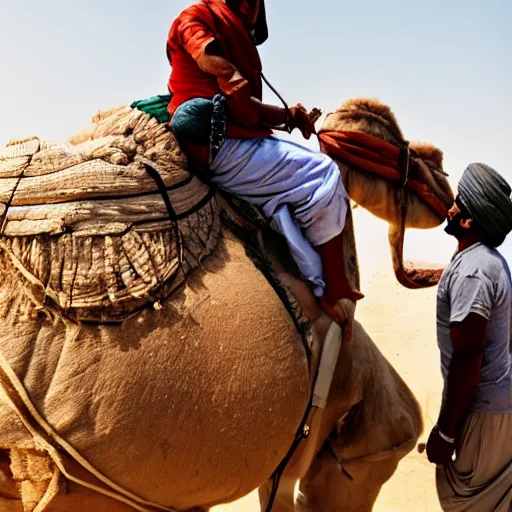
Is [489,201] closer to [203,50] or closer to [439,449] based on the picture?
[439,449]

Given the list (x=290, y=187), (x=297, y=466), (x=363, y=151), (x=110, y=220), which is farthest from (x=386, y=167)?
(x=110, y=220)

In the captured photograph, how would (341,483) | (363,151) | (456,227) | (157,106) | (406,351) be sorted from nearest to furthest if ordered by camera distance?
(157,106)
(456,227)
(363,151)
(341,483)
(406,351)

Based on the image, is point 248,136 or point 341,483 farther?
point 341,483

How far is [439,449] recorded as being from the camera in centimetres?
273

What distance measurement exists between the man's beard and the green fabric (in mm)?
1162

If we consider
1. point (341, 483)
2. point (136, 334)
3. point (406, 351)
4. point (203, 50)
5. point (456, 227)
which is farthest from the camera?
point (406, 351)

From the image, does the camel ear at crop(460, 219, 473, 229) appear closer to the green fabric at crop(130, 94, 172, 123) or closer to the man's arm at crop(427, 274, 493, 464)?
the man's arm at crop(427, 274, 493, 464)

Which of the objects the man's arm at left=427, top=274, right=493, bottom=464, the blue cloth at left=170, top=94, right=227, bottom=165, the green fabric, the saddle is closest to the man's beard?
the man's arm at left=427, top=274, right=493, bottom=464

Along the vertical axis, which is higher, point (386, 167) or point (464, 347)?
point (386, 167)

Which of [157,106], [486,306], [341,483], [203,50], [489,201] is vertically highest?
[203,50]

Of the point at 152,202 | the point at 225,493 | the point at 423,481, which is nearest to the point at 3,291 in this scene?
the point at 152,202

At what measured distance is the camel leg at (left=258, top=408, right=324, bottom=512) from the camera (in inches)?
104

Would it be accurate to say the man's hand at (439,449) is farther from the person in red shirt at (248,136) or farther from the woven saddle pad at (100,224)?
the woven saddle pad at (100,224)

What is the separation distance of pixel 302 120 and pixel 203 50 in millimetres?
478
